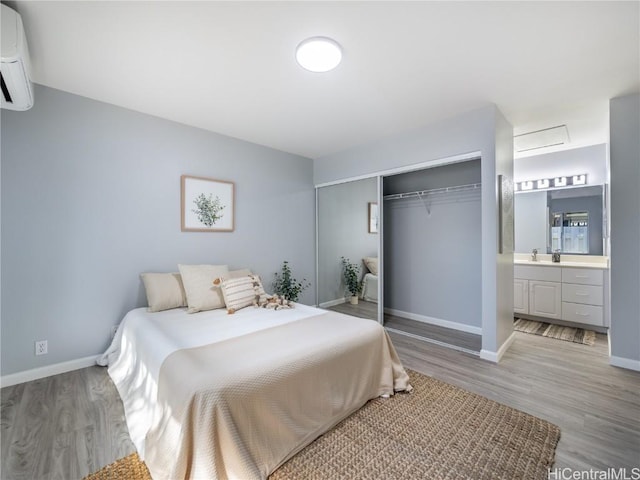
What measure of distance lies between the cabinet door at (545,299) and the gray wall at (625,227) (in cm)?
123

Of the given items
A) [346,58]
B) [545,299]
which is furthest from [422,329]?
[346,58]

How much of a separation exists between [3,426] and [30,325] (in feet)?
2.85

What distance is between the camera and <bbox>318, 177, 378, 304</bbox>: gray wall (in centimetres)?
400

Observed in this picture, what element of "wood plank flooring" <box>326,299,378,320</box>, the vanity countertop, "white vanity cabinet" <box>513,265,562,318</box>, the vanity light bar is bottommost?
"wood plank flooring" <box>326,299,378,320</box>

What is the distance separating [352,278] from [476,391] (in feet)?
7.04

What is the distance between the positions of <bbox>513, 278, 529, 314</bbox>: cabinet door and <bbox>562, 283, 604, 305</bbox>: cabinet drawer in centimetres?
41

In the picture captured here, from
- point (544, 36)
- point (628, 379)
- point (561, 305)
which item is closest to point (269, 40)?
point (544, 36)

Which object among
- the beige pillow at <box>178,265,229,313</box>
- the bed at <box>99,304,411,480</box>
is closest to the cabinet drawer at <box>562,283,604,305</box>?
the bed at <box>99,304,411,480</box>

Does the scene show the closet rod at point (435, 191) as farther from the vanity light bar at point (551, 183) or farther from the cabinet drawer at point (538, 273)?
the cabinet drawer at point (538, 273)

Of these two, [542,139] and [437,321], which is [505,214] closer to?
[542,139]

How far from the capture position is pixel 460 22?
177 cm

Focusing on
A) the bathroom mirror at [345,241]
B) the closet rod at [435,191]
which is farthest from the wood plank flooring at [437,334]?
the closet rod at [435,191]

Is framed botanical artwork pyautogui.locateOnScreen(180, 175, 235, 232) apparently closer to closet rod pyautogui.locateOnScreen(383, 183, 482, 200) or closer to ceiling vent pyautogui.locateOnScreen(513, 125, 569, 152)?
closet rod pyautogui.locateOnScreen(383, 183, 482, 200)

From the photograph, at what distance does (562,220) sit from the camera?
14.0 feet
